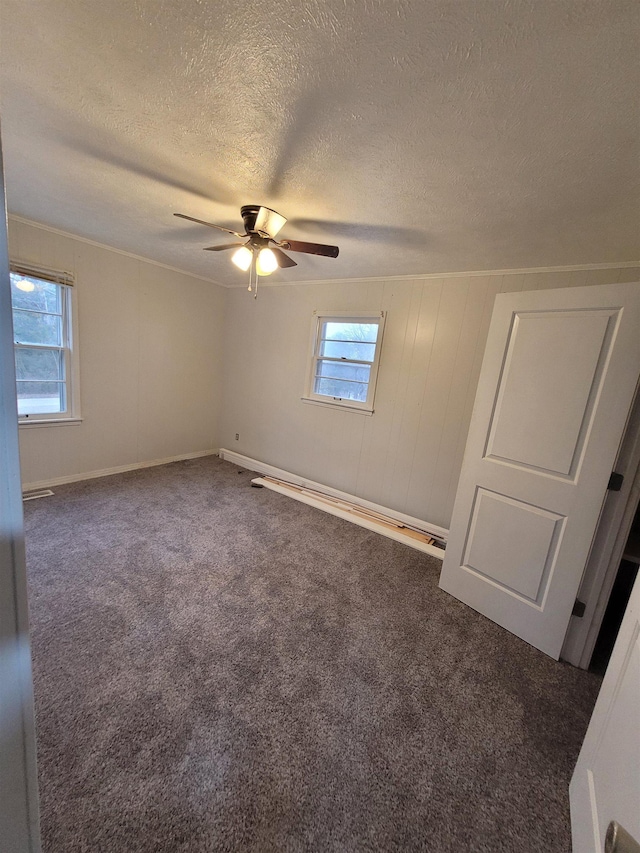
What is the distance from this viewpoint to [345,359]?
11.5 ft

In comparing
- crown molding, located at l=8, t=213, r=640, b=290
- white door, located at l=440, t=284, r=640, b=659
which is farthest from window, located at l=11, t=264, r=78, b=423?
white door, located at l=440, t=284, r=640, b=659

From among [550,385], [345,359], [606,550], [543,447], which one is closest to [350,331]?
[345,359]

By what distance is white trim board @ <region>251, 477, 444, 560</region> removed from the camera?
110 inches

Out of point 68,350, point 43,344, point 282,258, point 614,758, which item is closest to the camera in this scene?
point 614,758

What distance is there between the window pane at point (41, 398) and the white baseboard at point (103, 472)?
69 cm

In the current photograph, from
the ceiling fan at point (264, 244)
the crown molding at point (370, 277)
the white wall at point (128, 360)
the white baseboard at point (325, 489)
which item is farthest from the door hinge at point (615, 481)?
the white wall at point (128, 360)

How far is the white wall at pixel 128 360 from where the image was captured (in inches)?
121

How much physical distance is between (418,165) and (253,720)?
2.56 metres

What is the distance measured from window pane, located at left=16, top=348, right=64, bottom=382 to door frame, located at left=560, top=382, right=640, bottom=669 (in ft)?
14.6

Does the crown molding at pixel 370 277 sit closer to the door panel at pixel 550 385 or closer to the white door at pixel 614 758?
the door panel at pixel 550 385

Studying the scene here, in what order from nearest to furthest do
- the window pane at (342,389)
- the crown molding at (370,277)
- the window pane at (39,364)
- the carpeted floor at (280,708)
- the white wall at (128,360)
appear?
1. the carpeted floor at (280,708)
2. the crown molding at (370,277)
3. the window pane at (39,364)
4. the white wall at (128,360)
5. the window pane at (342,389)

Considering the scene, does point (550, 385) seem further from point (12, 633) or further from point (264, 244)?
point (12, 633)

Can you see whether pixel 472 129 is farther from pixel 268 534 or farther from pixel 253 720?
pixel 268 534

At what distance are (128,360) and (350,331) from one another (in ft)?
8.17
